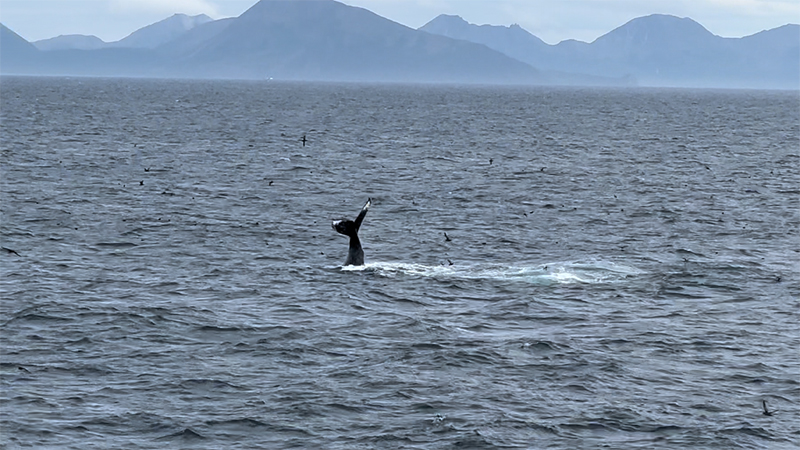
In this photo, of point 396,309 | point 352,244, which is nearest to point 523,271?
point 352,244

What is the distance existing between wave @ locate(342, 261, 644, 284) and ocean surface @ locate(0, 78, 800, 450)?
19 cm

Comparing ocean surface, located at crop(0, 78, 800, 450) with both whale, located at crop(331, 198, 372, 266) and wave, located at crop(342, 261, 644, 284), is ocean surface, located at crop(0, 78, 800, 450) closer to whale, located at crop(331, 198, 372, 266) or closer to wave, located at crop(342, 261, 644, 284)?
wave, located at crop(342, 261, 644, 284)

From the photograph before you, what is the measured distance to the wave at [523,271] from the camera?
37031 millimetres

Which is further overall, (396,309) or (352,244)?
(352,244)

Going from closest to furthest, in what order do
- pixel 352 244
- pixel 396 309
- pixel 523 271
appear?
pixel 396 309
pixel 523 271
pixel 352 244

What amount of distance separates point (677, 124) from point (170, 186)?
9107 cm

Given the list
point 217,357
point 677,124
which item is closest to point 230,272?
point 217,357

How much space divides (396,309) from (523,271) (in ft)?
24.7

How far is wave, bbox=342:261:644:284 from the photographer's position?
37031mm

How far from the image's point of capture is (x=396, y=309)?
32531 millimetres

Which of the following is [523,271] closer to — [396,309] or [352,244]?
[352,244]

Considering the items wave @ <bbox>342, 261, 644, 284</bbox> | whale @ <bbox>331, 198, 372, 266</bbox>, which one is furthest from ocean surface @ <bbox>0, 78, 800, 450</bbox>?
Result: whale @ <bbox>331, 198, 372, 266</bbox>

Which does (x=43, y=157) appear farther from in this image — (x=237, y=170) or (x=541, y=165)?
(x=541, y=165)

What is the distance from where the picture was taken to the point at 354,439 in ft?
72.1
